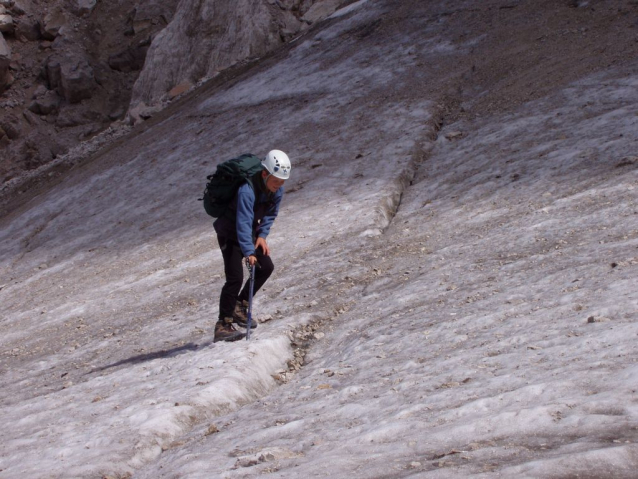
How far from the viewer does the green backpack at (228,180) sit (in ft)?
27.3

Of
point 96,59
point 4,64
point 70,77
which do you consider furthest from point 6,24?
point 70,77

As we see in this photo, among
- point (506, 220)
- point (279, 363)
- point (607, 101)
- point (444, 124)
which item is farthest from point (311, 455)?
point (444, 124)

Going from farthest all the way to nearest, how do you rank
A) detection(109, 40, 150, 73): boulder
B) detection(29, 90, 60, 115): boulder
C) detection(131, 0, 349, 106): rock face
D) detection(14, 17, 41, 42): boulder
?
detection(14, 17, 41, 42): boulder
detection(109, 40, 150, 73): boulder
detection(29, 90, 60, 115): boulder
detection(131, 0, 349, 106): rock face

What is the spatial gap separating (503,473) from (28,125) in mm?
38305

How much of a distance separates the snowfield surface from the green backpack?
1619mm

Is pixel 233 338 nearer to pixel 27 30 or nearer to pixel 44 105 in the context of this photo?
pixel 44 105

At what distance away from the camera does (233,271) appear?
344 inches

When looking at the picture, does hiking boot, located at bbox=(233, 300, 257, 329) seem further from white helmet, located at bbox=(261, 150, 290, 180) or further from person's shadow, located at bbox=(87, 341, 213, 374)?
white helmet, located at bbox=(261, 150, 290, 180)

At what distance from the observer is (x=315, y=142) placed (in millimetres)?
17453

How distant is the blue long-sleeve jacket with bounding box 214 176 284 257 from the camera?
8258mm

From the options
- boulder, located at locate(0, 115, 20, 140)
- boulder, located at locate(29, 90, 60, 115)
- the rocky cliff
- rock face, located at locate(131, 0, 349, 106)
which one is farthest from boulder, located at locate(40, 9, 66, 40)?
rock face, located at locate(131, 0, 349, 106)

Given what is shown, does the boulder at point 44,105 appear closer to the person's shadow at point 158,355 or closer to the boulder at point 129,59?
the boulder at point 129,59

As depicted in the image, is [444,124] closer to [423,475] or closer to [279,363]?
[279,363]

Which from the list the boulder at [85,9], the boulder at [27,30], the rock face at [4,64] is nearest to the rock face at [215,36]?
the rock face at [4,64]
